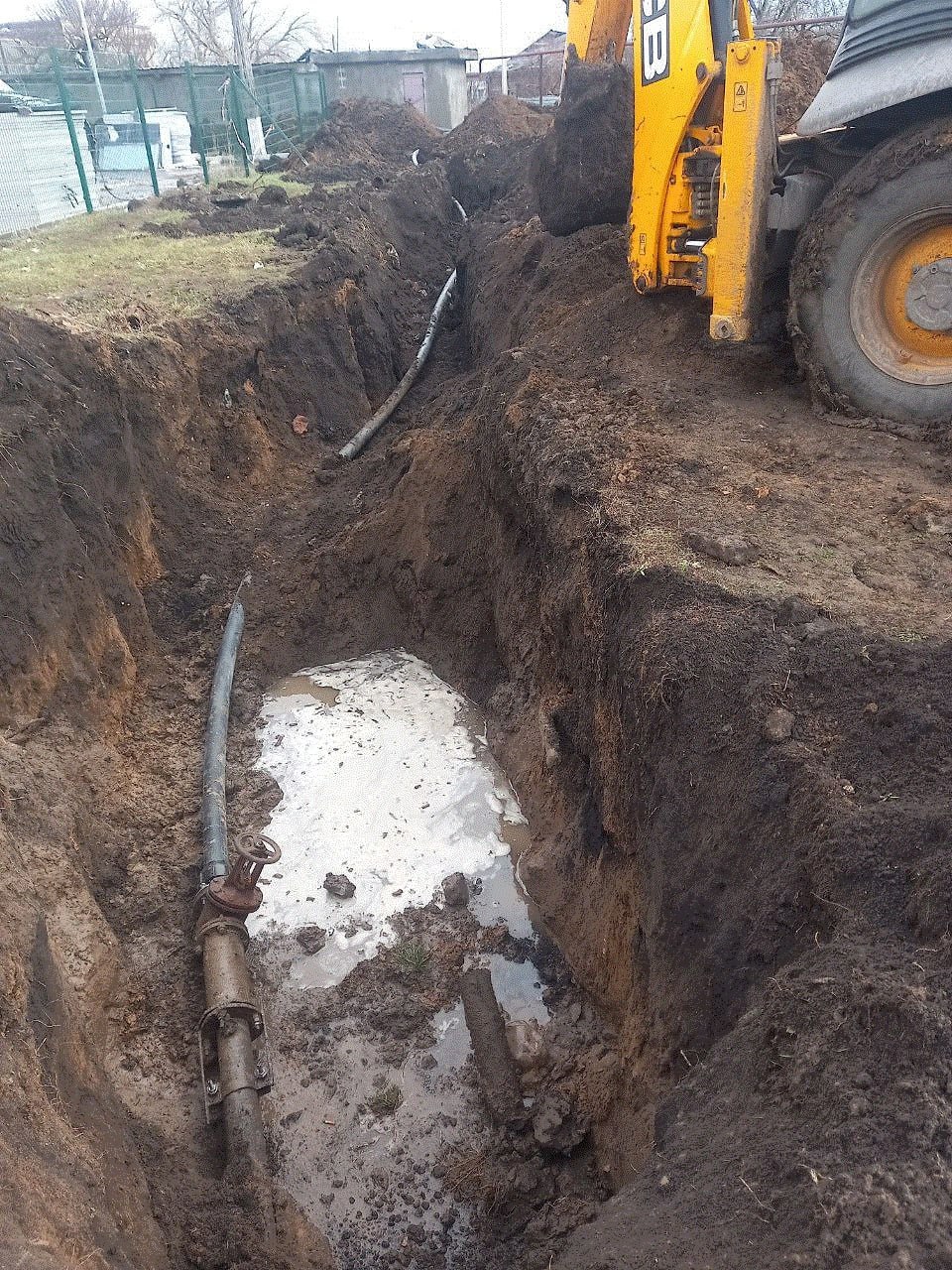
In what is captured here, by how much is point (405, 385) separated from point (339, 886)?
24.5 feet

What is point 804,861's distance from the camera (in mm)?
3223

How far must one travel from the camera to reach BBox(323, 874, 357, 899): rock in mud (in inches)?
221

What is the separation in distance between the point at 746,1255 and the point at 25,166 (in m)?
16.3

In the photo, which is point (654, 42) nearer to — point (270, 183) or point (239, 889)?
point (239, 889)

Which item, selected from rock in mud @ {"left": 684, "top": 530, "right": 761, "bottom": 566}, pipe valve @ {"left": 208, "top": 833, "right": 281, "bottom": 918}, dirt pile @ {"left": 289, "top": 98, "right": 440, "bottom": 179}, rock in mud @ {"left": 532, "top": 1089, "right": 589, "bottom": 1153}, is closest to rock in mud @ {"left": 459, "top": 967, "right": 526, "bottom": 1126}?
rock in mud @ {"left": 532, "top": 1089, "right": 589, "bottom": 1153}

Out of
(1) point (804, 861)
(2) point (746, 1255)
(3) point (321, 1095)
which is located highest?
(1) point (804, 861)

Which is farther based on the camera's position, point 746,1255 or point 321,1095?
point 321,1095

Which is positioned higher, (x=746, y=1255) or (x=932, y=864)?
(x=932, y=864)

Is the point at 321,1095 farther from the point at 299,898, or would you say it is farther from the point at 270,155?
the point at 270,155

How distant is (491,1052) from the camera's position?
4566 millimetres

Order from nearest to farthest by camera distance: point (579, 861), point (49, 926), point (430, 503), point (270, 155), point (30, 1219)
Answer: point (30, 1219), point (49, 926), point (579, 861), point (430, 503), point (270, 155)

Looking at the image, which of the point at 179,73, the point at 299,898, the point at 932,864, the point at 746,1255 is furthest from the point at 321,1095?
the point at 179,73

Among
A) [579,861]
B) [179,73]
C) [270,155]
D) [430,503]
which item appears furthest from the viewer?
[179,73]

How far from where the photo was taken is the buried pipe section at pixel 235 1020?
4.05m
